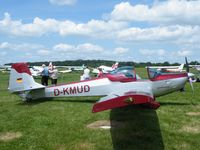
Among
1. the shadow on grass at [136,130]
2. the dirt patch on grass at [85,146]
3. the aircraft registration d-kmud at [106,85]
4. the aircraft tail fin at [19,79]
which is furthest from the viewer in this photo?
the aircraft tail fin at [19,79]

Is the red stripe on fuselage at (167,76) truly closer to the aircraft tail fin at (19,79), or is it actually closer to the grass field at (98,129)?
the grass field at (98,129)

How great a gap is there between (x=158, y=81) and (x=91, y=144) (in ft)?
15.5

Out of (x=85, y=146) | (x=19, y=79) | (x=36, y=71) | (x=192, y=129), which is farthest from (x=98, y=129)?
(x=36, y=71)

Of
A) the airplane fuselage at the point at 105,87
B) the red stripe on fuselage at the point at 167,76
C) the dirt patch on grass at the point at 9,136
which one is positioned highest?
the red stripe on fuselage at the point at 167,76

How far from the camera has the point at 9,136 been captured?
7.08m

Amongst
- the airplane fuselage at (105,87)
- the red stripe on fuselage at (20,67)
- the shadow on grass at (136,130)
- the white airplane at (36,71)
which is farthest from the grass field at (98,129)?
the white airplane at (36,71)

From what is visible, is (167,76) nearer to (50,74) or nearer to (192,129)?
(192,129)

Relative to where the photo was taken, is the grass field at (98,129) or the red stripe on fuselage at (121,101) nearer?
the red stripe on fuselage at (121,101)

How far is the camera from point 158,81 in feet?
33.7

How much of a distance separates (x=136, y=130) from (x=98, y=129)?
3.22 feet

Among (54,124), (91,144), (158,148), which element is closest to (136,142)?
(158,148)

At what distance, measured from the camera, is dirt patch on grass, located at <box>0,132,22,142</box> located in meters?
6.83

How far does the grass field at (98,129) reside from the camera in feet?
20.6

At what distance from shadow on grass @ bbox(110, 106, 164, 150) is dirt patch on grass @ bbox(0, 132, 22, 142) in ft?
7.65
